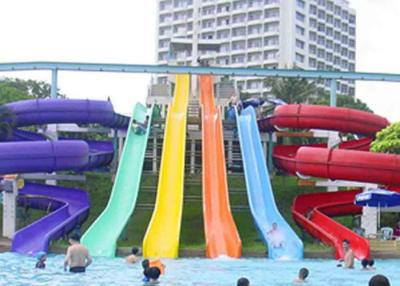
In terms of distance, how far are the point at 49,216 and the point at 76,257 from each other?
992 cm

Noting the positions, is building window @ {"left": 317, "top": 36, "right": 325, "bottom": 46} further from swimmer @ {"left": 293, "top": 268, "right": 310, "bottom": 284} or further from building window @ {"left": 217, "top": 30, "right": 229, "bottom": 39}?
swimmer @ {"left": 293, "top": 268, "right": 310, "bottom": 284}

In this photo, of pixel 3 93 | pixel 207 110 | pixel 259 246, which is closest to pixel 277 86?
pixel 3 93

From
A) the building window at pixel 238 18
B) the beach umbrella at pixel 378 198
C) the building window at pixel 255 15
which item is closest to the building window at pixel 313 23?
the building window at pixel 255 15

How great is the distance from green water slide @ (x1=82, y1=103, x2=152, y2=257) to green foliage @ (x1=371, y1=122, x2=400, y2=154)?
922cm

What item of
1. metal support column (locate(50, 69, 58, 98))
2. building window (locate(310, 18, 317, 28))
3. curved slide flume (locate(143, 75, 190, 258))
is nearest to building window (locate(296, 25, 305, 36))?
building window (locate(310, 18, 317, 28))

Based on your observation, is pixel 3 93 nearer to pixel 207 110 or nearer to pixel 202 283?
pixel 207 110

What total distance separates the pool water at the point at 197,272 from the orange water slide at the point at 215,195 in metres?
1.00

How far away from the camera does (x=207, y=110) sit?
1313 inches

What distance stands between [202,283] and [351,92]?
9600 centimetres

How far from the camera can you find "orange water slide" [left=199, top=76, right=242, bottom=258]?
1998 centimetres

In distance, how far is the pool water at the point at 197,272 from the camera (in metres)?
13.9

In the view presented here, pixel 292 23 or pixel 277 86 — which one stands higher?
pixel 292 23

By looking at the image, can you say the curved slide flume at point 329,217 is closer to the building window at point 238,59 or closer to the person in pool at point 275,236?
the person in pool at point 275,236

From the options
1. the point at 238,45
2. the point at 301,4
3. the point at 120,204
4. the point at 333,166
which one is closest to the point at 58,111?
the point at 120,204
